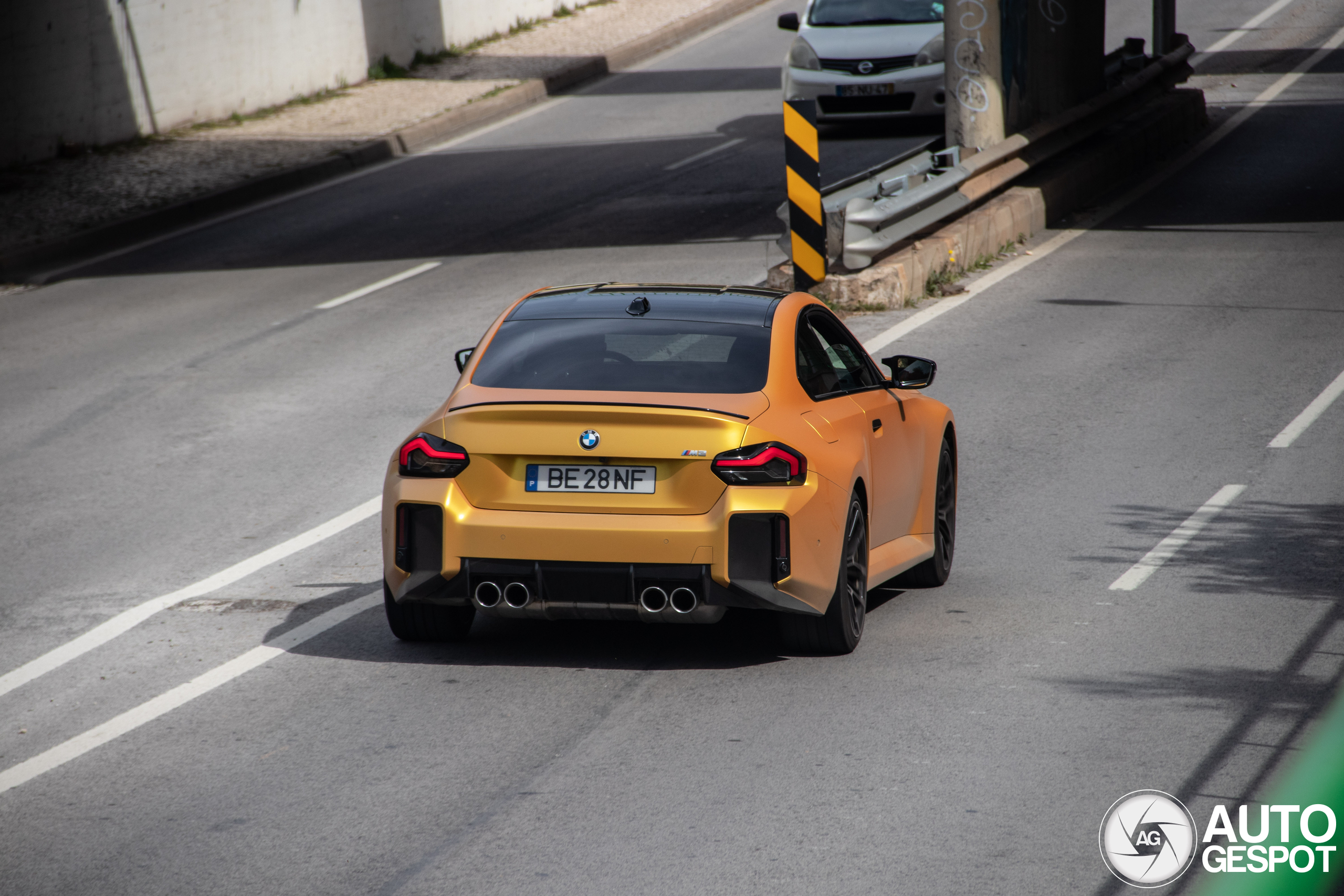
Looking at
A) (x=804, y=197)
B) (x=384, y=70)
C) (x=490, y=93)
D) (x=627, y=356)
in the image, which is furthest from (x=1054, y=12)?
(x=384, y=70)

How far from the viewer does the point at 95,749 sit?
6281 mm

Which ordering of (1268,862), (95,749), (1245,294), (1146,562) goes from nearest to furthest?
(1268,862) → (95,749) → (1146,562) → (1245,294)

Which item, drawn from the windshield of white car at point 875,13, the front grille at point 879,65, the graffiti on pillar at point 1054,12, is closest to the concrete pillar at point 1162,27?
the windshield of white car at point 875,13

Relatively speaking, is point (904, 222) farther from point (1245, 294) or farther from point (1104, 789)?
point (1104, 789)

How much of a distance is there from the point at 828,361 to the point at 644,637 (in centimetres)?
144

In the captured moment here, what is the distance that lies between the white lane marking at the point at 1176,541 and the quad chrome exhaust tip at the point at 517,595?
9.38ft

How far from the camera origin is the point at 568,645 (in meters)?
7.45

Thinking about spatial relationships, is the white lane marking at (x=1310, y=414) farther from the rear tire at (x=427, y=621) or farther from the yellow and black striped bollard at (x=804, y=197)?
the rear tire at (x=427, y=621)

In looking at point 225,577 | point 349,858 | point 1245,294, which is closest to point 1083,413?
point 1245,294

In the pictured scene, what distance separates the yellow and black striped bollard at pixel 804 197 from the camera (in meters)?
14.6

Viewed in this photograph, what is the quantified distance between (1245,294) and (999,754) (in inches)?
404

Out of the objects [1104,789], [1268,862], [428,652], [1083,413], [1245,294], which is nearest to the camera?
[1268,862]

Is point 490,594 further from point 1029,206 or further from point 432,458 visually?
point 1029,206

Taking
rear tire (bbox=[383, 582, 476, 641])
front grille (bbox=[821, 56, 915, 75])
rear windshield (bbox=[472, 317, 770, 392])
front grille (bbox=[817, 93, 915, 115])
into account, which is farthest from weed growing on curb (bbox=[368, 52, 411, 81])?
rear tire (bbox=[383, 582, 476, 641])
